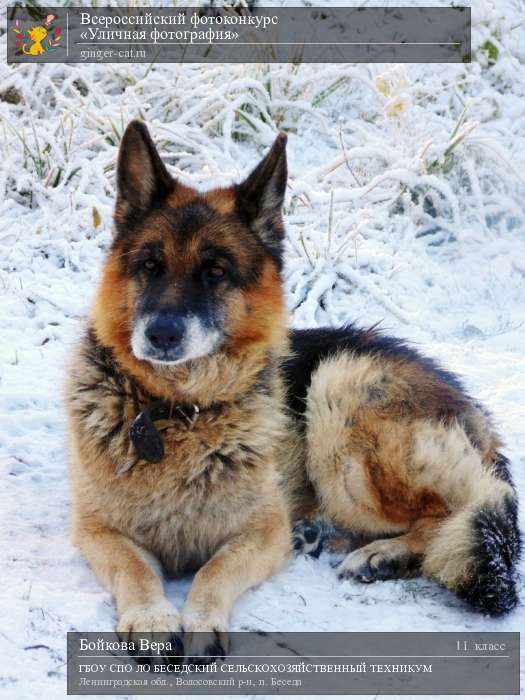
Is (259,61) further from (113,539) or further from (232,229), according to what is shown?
(113,539)

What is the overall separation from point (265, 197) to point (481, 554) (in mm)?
1913

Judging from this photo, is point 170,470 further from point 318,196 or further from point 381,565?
point 318,196

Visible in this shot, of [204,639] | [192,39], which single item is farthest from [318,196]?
[204,639]

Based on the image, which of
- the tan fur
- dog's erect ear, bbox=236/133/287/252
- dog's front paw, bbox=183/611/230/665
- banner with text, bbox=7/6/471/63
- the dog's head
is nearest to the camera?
dog's front paw, bbox=183/611/230/665

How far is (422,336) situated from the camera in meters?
7.09

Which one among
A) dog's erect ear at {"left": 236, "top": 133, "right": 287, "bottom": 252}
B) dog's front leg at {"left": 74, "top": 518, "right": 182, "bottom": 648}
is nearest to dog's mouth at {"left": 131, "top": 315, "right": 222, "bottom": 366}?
dog's erect ear at {"left": 236, "top": 133, "right": 287, "bottom": 252}

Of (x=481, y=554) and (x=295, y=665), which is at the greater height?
(x=481, y=554)

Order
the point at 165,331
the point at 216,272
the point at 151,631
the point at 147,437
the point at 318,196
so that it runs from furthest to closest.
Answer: the point at 318,196, the point at 216,272, the point at 147,437, the point at 165,331, the point at 151,631

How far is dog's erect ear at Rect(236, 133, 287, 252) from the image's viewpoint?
12.4 ft

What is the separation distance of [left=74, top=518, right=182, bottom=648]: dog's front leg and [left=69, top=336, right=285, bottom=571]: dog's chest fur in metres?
0.09

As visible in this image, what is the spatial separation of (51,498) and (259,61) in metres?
6.39

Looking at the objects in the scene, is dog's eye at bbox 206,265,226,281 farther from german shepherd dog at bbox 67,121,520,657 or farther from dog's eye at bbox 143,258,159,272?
dog's eye at bbox 143,258,159,272

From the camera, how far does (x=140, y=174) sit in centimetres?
379

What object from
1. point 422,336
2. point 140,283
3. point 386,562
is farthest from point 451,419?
point 422,336
